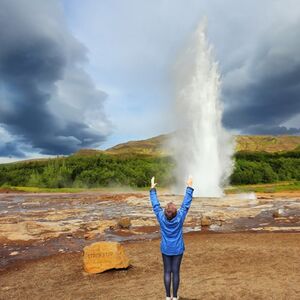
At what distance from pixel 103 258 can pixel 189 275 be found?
2.47m

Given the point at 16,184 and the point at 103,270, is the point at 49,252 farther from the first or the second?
the point at 16,184

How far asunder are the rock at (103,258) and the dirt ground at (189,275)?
0.21m

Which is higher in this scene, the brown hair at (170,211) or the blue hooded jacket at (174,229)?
the brown hair at (170,211)

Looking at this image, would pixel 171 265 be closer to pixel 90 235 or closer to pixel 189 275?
pixel 189 275

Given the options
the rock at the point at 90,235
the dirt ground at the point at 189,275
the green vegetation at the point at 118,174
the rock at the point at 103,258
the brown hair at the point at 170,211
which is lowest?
the dirt ground at the point at 189,275

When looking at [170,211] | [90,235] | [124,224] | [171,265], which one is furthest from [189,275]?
[124,224]

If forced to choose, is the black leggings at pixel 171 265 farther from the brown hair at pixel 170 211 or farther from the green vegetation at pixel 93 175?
the green vegetation at pixel 93 175

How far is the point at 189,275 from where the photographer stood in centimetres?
1123

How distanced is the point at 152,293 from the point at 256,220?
1565 cm

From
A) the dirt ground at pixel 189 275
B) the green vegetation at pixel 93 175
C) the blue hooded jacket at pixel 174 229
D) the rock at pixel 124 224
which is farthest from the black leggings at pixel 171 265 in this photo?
the green vegetation at pixel 93 175

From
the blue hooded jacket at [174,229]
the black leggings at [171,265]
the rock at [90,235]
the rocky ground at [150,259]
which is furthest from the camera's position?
the rock at [90,235]

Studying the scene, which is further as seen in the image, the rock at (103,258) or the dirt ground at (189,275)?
the rock at (103,258)

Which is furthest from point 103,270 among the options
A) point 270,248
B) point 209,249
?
point 270,248

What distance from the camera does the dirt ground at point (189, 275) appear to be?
375 inches
